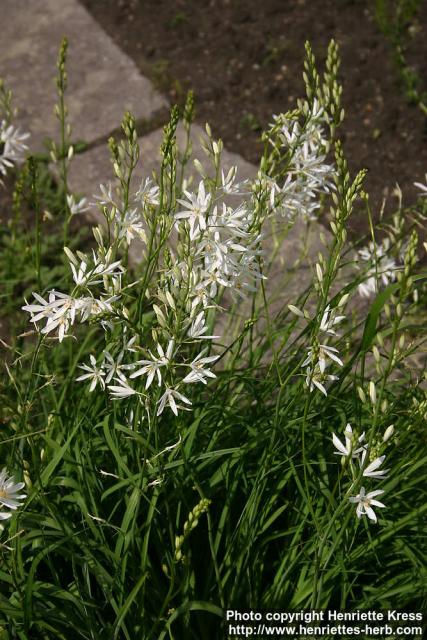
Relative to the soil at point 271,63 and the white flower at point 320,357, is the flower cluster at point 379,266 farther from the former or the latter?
the white flower at point 320,357

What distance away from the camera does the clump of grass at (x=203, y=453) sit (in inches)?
81.4

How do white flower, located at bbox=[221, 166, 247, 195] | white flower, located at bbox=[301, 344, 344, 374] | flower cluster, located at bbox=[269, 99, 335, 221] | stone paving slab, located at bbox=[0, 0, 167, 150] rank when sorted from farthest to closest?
stone paving slab, located at bbox=[0, 0, 167, 150]
flower cluster, located at bbox=[269, 99, 335, 221]
white flower, located at bbox=[221, 166, 247, 195]
white flower, located at bbox=[301, 344, 344, 374]

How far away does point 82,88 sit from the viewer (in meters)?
5.16

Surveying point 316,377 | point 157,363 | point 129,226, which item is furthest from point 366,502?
point 129,226

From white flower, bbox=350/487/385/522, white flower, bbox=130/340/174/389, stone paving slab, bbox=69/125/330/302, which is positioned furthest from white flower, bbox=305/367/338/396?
stone paving slab, bbox=69/125/330/302

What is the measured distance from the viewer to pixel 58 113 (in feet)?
8.82

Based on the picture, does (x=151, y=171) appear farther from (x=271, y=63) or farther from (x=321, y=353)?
(x=321, y=353)

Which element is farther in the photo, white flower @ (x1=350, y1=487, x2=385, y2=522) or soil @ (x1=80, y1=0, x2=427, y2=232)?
soil @ (x1=80, y1=0, x2=427, y2=232)

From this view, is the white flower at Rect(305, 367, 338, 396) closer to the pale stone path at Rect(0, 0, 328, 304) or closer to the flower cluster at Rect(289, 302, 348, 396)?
the flower cluster at Rect(289, 302, 348, 396)

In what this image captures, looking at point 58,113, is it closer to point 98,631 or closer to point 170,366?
point 170,366

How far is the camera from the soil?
4648mm

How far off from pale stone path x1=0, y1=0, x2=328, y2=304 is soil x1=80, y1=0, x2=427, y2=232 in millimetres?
130

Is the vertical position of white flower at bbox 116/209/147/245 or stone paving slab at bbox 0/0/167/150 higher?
stone paving slab at bbox 0/0/167/150

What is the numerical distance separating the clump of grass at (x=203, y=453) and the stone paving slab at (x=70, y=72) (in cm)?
237
